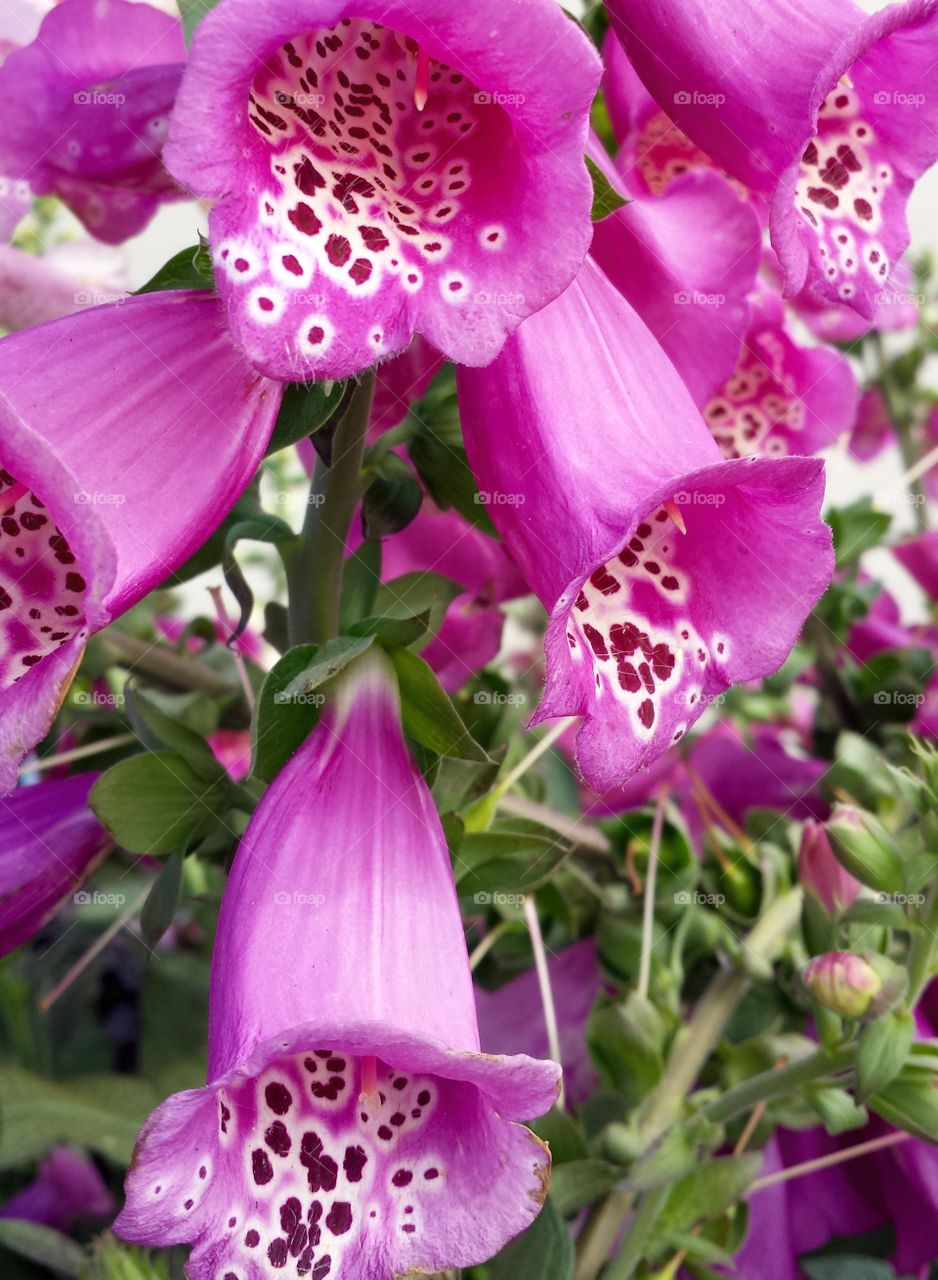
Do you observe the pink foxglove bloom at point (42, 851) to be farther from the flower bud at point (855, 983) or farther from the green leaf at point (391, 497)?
the flower bud at point (855, 983)

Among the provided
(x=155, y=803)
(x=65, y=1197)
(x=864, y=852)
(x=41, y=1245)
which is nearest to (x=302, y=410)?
(x=155, y=803)

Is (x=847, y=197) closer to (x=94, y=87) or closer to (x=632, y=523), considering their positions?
(x=632, y=523)

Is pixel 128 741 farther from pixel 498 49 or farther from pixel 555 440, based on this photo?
pixel 498 49

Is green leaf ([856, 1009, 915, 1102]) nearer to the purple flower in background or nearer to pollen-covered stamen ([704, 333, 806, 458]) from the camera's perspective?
pollen-covered stamen ([704, 333, 806, 458])

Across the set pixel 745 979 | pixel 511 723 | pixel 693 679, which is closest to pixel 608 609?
pixel 693 679

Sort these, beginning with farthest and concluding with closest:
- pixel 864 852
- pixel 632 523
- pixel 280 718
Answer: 1. pixel 864 852
2. pixel 280 718
3. pixel 632 523

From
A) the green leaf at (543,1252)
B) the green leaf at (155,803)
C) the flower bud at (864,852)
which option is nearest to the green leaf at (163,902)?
the green leaf at (155,803)

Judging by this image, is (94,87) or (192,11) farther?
(94,87)
